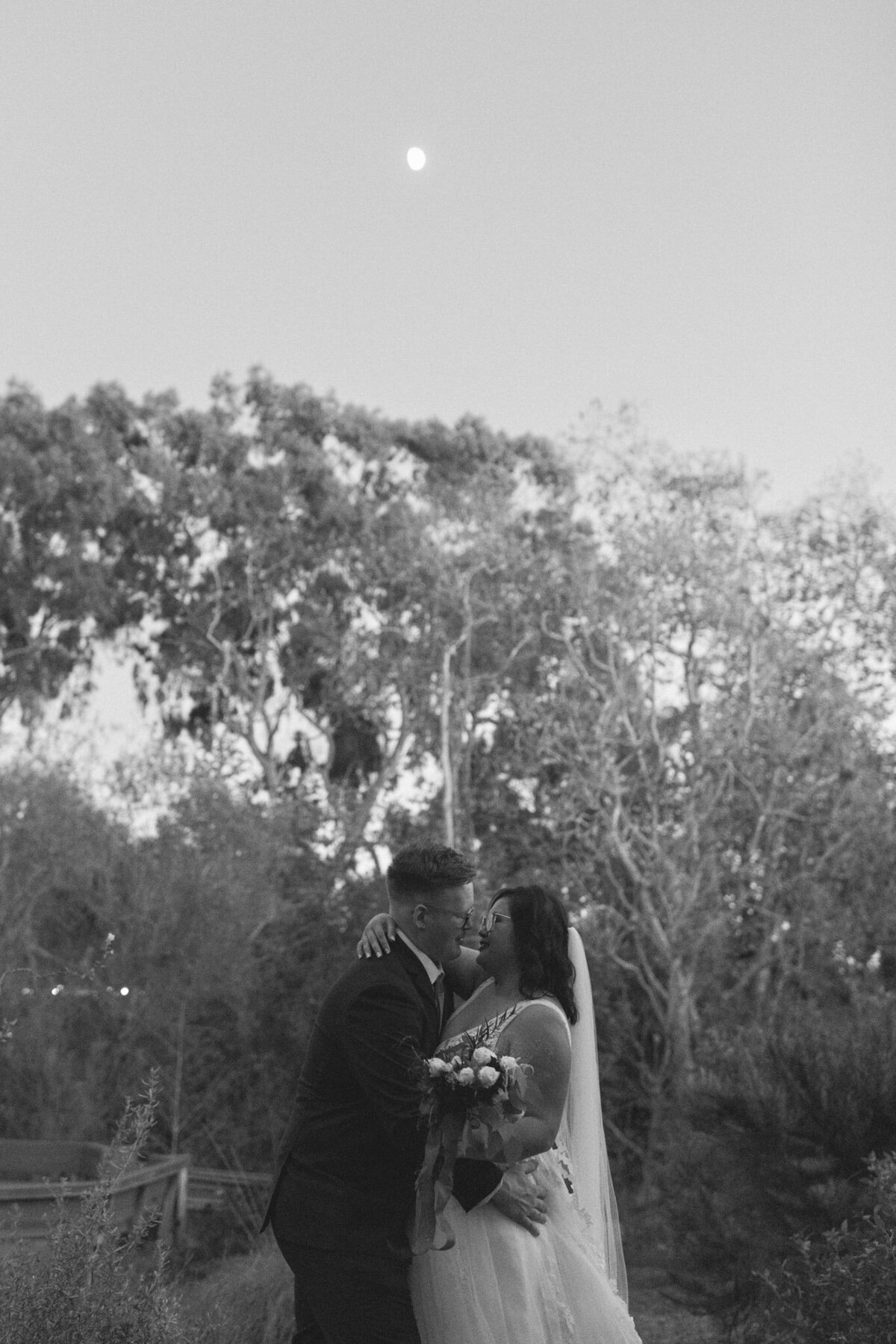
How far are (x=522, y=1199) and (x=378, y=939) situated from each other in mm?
771

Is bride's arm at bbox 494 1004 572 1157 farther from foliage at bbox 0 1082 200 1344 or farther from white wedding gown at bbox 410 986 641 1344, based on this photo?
foliage at bbox 0 1082 200 1344

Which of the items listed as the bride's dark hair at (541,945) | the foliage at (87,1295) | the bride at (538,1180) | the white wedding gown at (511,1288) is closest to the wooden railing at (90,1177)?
the foliage at (87,1295)

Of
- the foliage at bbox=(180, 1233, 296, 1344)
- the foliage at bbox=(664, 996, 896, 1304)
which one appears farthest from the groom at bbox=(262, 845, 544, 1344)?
the foliage at bbox=(664, 996, 896, 1304)

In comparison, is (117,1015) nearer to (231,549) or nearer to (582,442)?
(582,442)

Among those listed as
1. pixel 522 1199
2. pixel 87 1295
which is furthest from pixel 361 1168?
pixel 87 1295

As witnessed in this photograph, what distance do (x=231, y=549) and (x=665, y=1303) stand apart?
18.7 metres

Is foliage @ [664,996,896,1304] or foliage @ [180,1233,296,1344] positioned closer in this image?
foliage @ [180,1233,296,1344]

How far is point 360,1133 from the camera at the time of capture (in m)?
3.54

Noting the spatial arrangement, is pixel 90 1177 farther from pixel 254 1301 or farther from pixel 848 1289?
pixel 848 1289

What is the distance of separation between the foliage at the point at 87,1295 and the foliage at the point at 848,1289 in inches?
110

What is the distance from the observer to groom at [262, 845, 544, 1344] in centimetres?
340

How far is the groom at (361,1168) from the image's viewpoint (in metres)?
3.40

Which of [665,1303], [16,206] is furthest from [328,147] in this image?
[665,1303]

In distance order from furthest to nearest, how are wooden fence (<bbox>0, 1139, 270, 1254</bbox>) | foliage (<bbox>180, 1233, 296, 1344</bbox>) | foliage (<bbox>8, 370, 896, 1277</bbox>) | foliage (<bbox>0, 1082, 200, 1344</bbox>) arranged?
foliage (<bbox>8, 370, 896, 1277</bbox>), wooden fence (<bbox>0, 1139, 270, 1254</bbox>), foliage (<bbox>180, 1233, 296, 1344</bbox>), foliage (<bbox>0, 1082, 200, 1344</bbox>)
